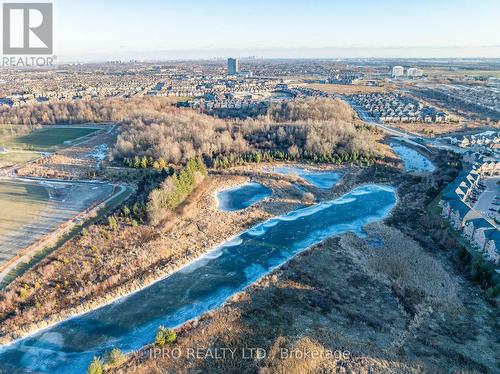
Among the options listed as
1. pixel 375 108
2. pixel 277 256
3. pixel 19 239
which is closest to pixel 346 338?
pixel 277 256

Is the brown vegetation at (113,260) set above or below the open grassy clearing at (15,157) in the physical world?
below

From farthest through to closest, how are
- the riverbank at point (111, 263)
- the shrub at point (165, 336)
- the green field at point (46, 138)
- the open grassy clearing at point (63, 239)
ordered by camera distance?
the green field at point (46, 138), the open grassy clearing at point (63, 239), the riverbank at point (111, 263), the shrub at point (165, 336)

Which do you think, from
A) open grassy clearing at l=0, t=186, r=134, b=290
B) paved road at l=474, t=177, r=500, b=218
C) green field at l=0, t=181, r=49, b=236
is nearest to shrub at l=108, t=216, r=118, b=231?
open grassy clearing at l=0, t=186, r=134, b=290

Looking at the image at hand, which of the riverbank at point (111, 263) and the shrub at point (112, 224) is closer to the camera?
the riverbank at point (111, 263)

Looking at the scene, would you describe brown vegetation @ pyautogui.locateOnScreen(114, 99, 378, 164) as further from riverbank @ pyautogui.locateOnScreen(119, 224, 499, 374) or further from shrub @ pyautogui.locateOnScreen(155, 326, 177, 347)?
shrub @ pyautogui.locateOnScreen(155, 326, 177, 347)

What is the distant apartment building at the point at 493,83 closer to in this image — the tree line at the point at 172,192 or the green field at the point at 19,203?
the tree line at the point at 172,192

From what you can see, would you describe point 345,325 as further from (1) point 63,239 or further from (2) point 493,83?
(2) point 493,83

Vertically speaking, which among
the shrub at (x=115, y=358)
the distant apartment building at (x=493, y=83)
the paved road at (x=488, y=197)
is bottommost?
the shrub at (x=115, y=358)

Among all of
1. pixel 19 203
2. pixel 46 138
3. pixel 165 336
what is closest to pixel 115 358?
pixel 165 336

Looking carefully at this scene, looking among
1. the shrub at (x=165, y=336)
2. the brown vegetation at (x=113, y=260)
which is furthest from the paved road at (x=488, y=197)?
the shrub at (x=165, y=336)
